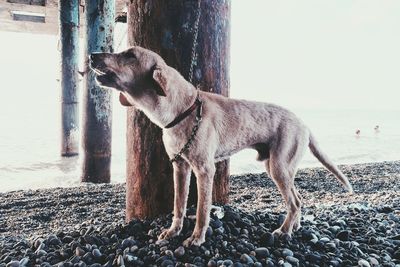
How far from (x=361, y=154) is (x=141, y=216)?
595 inches

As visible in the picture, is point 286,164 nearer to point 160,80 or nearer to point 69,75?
point 160,80

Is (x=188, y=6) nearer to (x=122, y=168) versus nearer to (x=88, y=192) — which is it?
(x=88, y=192)

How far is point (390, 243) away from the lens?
3.15 meters

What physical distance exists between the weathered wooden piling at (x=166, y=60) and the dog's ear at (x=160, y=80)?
89 cm

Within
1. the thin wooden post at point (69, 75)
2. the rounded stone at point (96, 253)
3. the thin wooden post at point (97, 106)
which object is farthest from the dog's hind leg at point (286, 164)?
the thin wooden post at point (69, 75)

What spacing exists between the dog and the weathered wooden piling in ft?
1.65

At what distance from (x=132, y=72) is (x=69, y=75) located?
30.1 feet

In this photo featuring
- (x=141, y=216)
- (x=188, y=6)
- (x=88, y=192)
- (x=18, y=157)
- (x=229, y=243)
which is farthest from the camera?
(x=18, y=157)

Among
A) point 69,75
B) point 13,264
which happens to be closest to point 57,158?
point 69,75

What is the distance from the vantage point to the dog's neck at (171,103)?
239 cm

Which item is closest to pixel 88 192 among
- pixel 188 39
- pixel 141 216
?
pixel 141 216

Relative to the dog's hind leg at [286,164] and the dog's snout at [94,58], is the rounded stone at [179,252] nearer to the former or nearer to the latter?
the dog's hind leg at [286,164]

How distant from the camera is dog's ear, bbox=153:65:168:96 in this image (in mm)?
2254

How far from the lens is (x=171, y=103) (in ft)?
8.05
